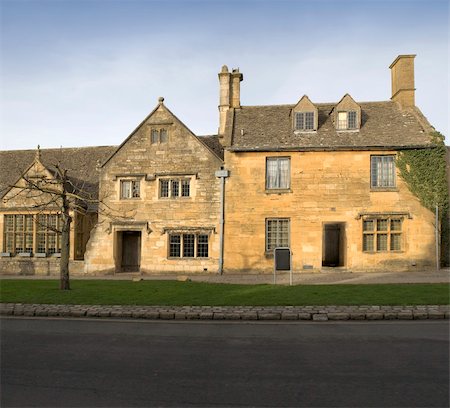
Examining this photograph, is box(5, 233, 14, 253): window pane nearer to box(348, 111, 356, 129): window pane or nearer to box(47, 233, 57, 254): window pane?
box(47, 233, 57, 254): window pane

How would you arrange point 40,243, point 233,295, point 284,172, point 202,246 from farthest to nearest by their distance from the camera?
point 40,243
point 202,246
point 284,172
point 233,295

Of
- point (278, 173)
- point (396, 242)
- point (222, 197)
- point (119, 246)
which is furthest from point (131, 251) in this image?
point (396, 242)

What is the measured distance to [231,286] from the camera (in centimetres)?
1694

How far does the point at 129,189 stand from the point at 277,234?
9.35 metres

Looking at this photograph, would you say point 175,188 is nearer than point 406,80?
Yes

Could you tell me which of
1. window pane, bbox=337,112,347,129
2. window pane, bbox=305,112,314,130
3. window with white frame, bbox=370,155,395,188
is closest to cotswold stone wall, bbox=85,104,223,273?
window pane, bbox=305,112,314,130

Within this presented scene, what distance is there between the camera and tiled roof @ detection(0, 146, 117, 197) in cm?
2847

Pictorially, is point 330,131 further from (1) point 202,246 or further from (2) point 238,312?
(2) point 238,312

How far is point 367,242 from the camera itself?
2352cm

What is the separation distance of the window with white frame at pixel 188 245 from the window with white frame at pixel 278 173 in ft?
16.4

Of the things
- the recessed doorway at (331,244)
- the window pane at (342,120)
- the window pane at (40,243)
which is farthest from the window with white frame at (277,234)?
the window pane at (40,243)

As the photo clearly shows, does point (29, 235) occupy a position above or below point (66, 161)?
below

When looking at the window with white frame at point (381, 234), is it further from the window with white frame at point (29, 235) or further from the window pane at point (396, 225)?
the window with white frame at point (29, 235)

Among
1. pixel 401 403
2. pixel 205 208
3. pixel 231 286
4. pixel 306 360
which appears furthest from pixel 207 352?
pixel 205 208
